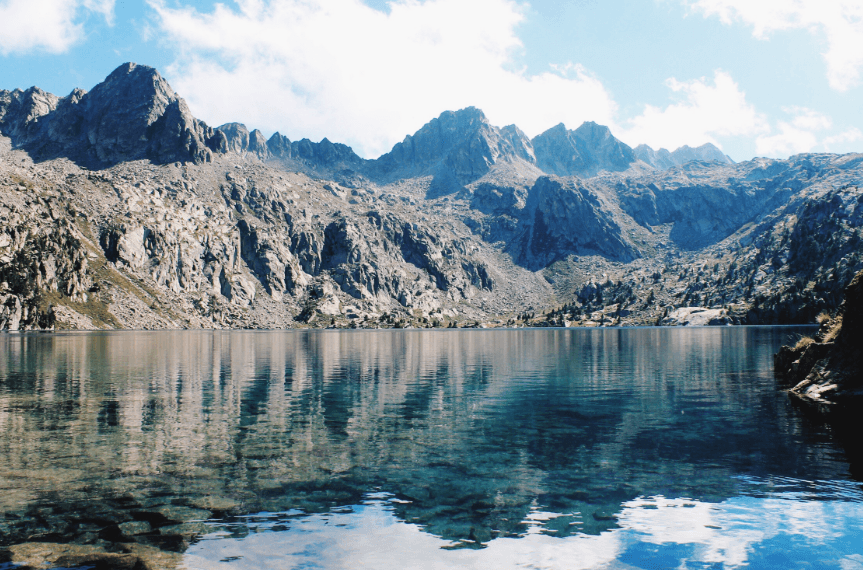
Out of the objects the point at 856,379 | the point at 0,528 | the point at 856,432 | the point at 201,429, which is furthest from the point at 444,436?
the point at 856,379

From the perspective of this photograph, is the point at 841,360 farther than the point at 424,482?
Yes

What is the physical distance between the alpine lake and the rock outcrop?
244cm

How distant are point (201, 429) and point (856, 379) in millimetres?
48213

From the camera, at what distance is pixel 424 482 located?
23906 millimetres

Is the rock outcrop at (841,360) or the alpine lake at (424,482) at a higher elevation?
the rock outcrop at (841,360)

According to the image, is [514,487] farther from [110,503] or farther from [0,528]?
[0,528]

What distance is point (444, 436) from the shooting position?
3344cm

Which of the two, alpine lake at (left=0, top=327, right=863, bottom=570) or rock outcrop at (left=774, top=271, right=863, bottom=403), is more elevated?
rock outcrop at (left=774, top=271, right=863, bottom=403)

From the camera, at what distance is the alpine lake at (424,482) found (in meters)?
16.6

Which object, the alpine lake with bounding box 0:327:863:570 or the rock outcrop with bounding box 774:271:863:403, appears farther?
the rock outcrop with bounding box 774:271:863:403

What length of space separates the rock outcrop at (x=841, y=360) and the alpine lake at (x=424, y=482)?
2444 mm

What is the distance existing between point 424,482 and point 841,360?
39.9 m

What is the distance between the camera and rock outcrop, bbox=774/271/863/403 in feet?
138

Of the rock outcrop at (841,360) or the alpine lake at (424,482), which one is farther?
the rock outcrop at (841,360)
